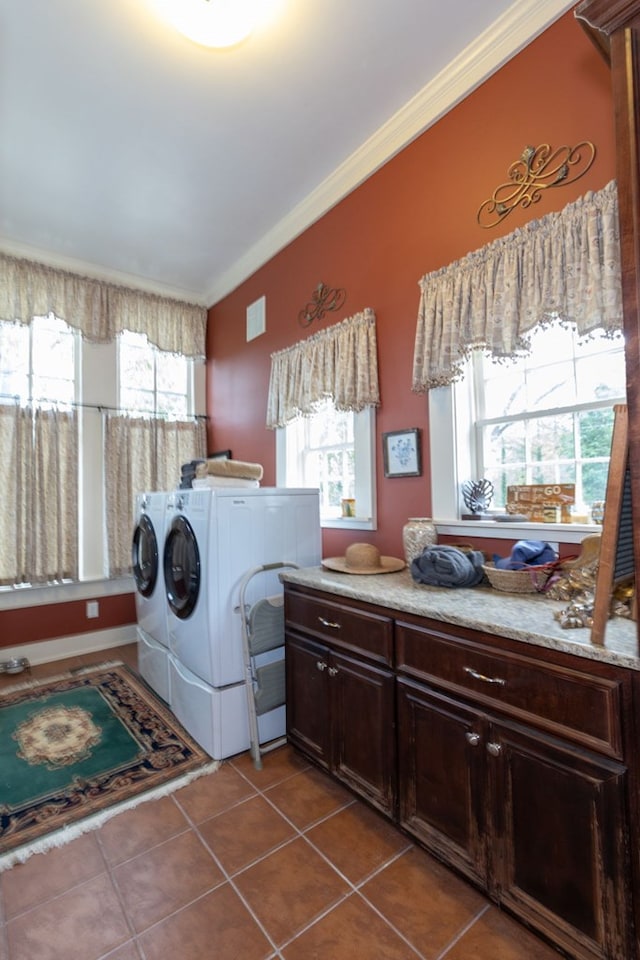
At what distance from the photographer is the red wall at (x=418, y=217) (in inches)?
69.0

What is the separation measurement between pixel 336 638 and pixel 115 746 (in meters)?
1.40

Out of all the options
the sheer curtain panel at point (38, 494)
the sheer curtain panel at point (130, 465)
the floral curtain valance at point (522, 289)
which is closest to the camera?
the floral curtain valance at point (522, 289)

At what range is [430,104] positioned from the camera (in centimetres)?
225

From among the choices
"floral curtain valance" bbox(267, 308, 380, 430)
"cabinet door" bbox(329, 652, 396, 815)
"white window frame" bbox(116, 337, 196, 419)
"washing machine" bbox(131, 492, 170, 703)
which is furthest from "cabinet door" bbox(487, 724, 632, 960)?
"white window frame" bbox(116, 337, 196, 419)

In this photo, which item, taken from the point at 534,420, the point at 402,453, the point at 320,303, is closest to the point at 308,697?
the point at 402,453

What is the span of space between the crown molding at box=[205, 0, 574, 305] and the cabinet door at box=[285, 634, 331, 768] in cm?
267

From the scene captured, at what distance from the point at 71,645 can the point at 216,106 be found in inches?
152

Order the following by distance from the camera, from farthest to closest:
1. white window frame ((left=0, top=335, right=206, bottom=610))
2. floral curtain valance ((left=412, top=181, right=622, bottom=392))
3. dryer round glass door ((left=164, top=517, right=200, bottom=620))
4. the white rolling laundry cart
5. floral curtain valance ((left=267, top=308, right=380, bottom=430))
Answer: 1. white window frame ((left=0, top=335, right=206, bottom=610))
2. floral curtain valance ((left=267, top=308, right=380, bottom=430))
3. dryer round glass door ((left=164, top=517, right=200, bottom=620))
4. the white rolling laundry cart
5. floral curtain valance ((left=412, top=181, right=622, bottom=392))

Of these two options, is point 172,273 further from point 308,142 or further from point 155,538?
point 155,538

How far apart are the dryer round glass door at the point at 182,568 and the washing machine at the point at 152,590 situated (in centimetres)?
13

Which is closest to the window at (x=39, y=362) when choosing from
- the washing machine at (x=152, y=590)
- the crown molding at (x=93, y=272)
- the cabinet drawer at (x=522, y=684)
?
the crown molding at (x=93, y=272)

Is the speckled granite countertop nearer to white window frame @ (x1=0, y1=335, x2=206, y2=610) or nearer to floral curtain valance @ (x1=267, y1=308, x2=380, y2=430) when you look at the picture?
floral curtain valance @ (x1=267, y1=308, x2=380, y2=430)

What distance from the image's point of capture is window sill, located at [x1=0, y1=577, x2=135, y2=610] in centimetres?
342

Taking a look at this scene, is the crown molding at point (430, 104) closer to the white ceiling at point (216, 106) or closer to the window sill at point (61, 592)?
the white ceiling at point (216, 106)
